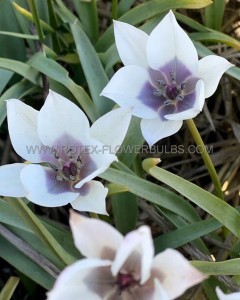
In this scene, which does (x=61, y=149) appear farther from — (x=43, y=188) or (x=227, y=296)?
(x=227, y=296)

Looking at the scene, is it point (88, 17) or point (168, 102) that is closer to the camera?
point (168, 102)

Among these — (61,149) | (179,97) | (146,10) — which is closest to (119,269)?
(61,149)

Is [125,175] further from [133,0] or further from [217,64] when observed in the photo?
[133,0]

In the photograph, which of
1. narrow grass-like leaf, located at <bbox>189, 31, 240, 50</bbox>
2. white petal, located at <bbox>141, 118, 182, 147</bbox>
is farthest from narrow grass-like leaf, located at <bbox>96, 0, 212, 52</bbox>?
white petal, located at <bbox>141, 118, 182, 147</bbox>

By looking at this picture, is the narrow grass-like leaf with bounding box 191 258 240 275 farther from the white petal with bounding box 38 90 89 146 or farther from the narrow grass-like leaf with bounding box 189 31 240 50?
the narrow grass-like leaf with bounding box 189 31 240 50

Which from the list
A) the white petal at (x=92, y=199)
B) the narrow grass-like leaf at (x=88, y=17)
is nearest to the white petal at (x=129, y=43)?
the white petal at (x=92, y=199)

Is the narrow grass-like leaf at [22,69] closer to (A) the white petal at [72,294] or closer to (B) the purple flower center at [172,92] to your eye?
(B) the purple flower center at [172,92]
